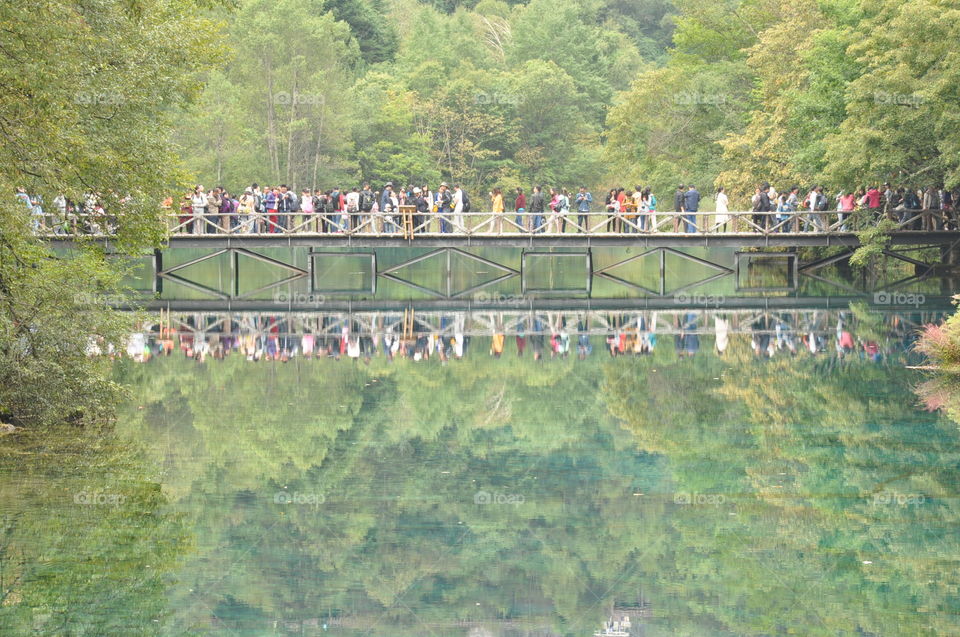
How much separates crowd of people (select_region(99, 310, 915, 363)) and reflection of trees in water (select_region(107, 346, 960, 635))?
10.9ft

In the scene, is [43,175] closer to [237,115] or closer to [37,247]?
[37,247]

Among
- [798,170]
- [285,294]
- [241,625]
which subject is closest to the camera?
[241,625]

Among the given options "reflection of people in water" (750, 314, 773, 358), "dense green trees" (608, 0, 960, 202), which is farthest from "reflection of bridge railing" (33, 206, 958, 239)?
"reflection of people in water" (750, 314, 773, 358)

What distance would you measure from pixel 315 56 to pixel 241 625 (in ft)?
189

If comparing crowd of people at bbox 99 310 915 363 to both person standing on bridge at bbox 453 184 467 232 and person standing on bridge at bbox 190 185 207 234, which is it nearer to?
person standing on bridge at bbox 453 184 467 232

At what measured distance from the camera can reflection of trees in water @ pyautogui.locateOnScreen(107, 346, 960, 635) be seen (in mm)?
9672

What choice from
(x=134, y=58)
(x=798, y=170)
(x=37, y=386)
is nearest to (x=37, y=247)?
(x=37, y=386)

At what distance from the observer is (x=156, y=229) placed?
754 inches

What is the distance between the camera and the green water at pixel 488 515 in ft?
30.9

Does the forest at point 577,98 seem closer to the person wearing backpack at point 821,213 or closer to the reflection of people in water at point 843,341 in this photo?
the person wearing backpack at point 821,213

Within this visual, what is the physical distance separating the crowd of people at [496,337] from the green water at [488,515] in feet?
14.7

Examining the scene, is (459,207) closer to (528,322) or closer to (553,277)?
(553,277)

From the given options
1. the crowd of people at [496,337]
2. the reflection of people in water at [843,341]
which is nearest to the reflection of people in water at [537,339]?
the crowd of people at [496,337]

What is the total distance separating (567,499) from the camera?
1255 cm
